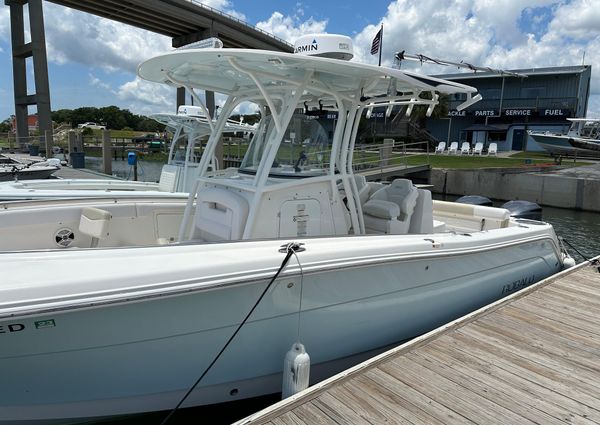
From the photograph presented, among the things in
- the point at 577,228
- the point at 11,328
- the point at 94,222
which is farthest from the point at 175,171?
the point at 577,228

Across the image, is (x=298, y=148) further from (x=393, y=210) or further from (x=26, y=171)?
(x=26, y=171)

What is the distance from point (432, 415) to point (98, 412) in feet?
6.78

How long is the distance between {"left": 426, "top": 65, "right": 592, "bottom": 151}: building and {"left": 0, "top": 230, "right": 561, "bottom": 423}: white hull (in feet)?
133

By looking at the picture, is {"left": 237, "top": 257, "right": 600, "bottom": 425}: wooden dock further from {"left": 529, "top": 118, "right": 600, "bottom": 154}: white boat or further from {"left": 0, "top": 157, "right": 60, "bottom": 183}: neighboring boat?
{"left": 529, "top": 118, "right": 600, "bottom": 154}: white boat

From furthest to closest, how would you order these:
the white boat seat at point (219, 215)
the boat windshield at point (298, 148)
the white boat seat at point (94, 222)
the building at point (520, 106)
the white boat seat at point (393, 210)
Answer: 1. the building at point (520, 106)
2. the white boat seat at point (393, 210)
3. the white boat seat at point (94, 222)
4. the boat windshield at point (298, 148)
5. the white boat seat at point (219, 215)

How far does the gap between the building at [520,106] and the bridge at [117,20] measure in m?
20.4

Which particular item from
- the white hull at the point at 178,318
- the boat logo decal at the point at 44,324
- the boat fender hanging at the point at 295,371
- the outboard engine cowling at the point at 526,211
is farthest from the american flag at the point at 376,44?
the boat logo decal at the point at 44,324

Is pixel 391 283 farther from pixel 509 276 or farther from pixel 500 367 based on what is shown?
pixel 509 276

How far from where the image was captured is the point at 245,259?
2.92 metres

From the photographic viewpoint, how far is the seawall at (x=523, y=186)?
1697 centimetres

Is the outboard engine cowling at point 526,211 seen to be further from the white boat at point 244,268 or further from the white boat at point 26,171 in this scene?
the white boat at point 26,171

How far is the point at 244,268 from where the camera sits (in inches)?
112

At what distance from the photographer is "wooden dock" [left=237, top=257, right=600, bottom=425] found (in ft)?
8.92

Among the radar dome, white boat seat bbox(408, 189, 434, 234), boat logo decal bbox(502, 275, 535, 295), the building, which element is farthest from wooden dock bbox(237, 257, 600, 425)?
the building
